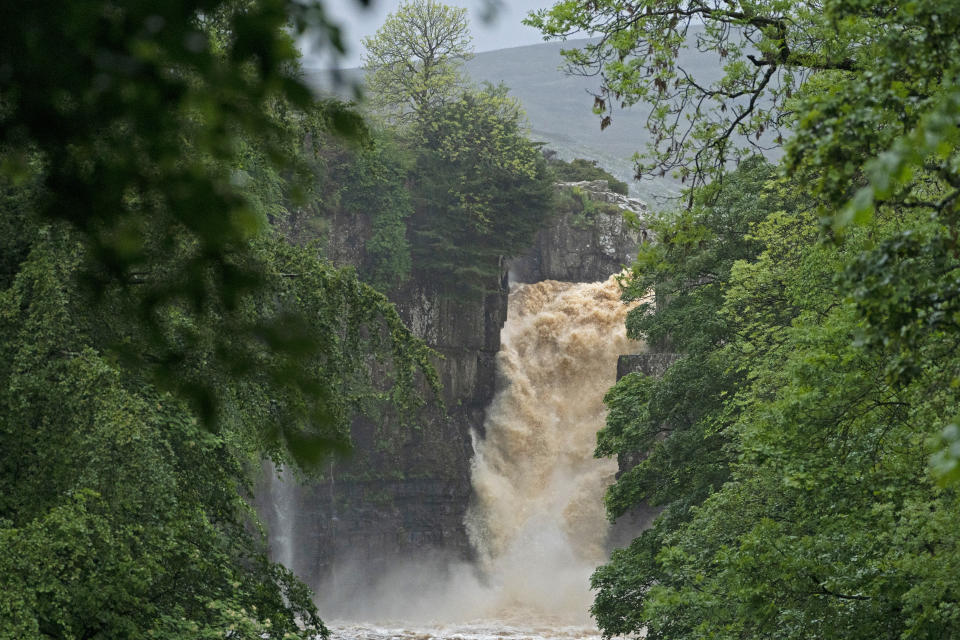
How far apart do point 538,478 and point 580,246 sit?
9035mm

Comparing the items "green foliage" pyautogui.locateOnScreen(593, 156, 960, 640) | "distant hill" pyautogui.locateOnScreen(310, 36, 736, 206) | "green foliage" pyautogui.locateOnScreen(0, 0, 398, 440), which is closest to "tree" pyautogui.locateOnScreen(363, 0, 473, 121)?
"green foliage" pyautogui.locateOnScreen(593, 156, 960, 640)

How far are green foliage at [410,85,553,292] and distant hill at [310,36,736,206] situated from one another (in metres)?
49.9

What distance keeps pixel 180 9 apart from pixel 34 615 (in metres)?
6.30

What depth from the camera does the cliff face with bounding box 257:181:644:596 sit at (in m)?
32.0

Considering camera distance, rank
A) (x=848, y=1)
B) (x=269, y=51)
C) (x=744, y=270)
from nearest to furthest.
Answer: (x=269, y=51) < (x=848, y=1) < (x=744, y=270)

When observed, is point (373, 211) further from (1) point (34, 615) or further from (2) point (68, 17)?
(2) point (68, 17)

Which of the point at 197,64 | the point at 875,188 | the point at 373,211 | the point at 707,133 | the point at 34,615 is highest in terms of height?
the point at 373,211

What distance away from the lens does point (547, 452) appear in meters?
32.2

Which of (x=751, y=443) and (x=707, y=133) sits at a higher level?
(x=707, y=133)

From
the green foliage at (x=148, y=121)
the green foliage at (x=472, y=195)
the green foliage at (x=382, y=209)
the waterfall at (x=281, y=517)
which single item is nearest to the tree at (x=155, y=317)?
the green foliage at (x=148, y=121)

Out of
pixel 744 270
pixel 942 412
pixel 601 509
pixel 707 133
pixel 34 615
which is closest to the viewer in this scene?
pixel 34 615

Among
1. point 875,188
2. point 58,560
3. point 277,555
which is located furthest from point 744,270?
point 277,555

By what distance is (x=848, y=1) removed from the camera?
4.57 metres

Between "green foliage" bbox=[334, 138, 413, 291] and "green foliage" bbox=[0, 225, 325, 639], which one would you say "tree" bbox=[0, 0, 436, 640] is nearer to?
"green foliage" bbox=[0, 225, 325, 639]
